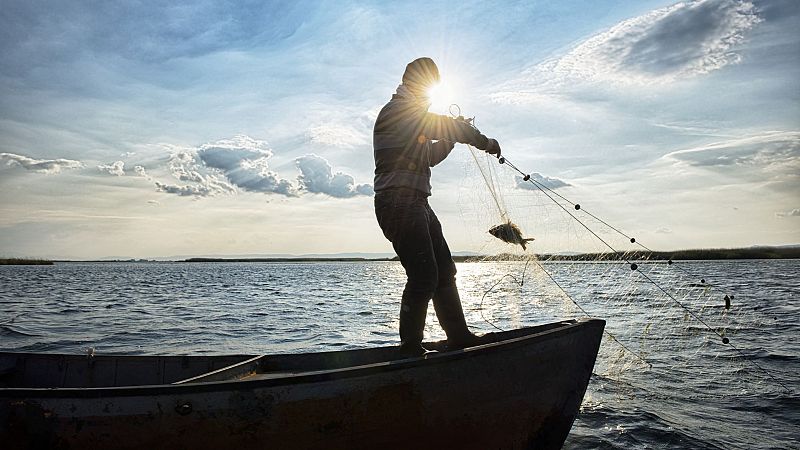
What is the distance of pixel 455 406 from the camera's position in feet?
13.7

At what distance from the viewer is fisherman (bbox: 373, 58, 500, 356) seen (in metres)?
4.18

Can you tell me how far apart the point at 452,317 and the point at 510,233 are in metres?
2.08

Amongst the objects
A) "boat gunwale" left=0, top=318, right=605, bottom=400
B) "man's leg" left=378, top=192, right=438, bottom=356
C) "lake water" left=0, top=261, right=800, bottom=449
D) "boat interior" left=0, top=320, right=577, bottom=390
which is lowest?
"lake water" left=0, top=261, right=800, bottom=449

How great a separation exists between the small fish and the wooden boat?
176cm

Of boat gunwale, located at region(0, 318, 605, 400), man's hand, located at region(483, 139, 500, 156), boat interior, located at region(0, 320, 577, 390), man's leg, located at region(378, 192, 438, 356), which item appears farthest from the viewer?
boat interior, located at region(0, 320, 577, 390)

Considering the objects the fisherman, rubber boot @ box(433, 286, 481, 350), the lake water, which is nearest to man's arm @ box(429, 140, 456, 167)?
the fisherman

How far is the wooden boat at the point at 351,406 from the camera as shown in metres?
3.62

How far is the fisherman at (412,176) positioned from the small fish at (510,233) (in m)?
2.21

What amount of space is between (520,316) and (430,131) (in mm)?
14028

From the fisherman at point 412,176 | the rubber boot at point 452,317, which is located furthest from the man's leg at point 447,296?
the fisherman at point 412,176

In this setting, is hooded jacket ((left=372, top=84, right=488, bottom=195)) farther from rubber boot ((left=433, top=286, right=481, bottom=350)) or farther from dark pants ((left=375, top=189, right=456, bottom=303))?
rubber boot ((left=433, top=286, right=481, bottom=350))

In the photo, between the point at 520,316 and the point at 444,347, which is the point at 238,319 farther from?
the point at 444,347

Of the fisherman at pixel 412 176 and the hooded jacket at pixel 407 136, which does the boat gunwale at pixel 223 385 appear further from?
the hooded jacket at pixel 407 136

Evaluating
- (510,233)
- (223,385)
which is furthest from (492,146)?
(223,385)
